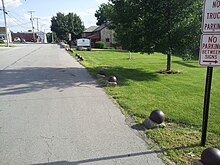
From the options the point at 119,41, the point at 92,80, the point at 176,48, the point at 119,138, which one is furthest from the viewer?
the point at 119,41

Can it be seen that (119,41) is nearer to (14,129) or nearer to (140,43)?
(140,43)

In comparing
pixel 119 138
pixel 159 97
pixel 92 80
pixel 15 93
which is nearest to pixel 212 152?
pixel 119 138

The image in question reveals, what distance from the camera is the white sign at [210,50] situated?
3768 millimetres

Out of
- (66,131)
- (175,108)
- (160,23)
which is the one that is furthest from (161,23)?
(66,131)

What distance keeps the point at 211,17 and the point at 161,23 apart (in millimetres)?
8218

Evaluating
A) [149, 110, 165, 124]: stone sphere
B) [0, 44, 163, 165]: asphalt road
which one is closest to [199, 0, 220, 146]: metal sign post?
[149, 110, 165, 124]: stone sphere

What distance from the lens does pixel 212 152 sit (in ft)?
10.4

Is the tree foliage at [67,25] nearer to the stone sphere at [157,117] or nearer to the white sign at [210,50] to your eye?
the stone sphere at [157,117]

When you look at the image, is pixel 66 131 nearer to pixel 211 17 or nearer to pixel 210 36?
pixel 210 36

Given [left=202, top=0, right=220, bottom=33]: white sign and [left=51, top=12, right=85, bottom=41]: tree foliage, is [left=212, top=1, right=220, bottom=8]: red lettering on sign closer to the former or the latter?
[left=202, top=0, right=220, bottom=33]: white sign

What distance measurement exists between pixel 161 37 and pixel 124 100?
5950mm

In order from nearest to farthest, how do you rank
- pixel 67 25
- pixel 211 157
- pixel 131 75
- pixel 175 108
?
pixel 211 157 → pixel 175 108 → pixel 131 75 → pixel 67 25

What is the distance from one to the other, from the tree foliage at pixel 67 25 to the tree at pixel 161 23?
5935 centimetres

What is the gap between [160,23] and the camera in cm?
1169
